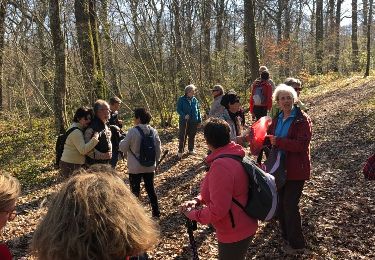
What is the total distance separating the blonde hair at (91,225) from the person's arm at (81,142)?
4663 mm

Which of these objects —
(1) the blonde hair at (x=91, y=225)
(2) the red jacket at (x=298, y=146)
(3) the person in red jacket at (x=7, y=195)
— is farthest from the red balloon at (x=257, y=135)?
(1) the blonde hair at (x=91, y=225)

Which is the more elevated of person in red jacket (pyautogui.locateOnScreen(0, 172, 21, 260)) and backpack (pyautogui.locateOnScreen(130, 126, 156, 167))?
person in red jacket (pyautogui.locateOnScreen(0, 172, 21, 260))

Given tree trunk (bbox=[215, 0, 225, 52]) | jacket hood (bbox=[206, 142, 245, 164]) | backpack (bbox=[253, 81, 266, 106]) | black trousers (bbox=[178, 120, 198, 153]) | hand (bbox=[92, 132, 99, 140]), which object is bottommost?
black trousers (bbox=[178, 120, 198, 153])

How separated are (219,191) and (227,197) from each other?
0.08 metres

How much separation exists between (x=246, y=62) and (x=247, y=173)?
639 inches

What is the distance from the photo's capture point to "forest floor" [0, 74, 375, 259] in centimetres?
568

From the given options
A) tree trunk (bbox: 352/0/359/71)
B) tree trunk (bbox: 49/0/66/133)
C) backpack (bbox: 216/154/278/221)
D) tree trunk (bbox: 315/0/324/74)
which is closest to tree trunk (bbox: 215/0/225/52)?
tree trunk (bbox: 315/0/324/74)

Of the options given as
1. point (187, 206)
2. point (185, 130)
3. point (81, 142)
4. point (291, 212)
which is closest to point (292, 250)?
point (291, 212)

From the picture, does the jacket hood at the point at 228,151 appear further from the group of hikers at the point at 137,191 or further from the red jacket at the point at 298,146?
the red jacket at the point at 298,146

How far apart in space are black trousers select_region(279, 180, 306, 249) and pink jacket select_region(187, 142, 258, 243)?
1575 millimetres

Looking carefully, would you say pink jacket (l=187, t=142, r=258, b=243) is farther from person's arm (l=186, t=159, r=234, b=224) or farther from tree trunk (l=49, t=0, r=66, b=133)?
tree trunk (l=49, t=0, r=66, b=133)

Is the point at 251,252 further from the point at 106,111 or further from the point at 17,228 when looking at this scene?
the point at 17,228

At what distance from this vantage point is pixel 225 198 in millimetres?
3342

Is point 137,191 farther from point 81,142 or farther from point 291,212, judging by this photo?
point 291,212
